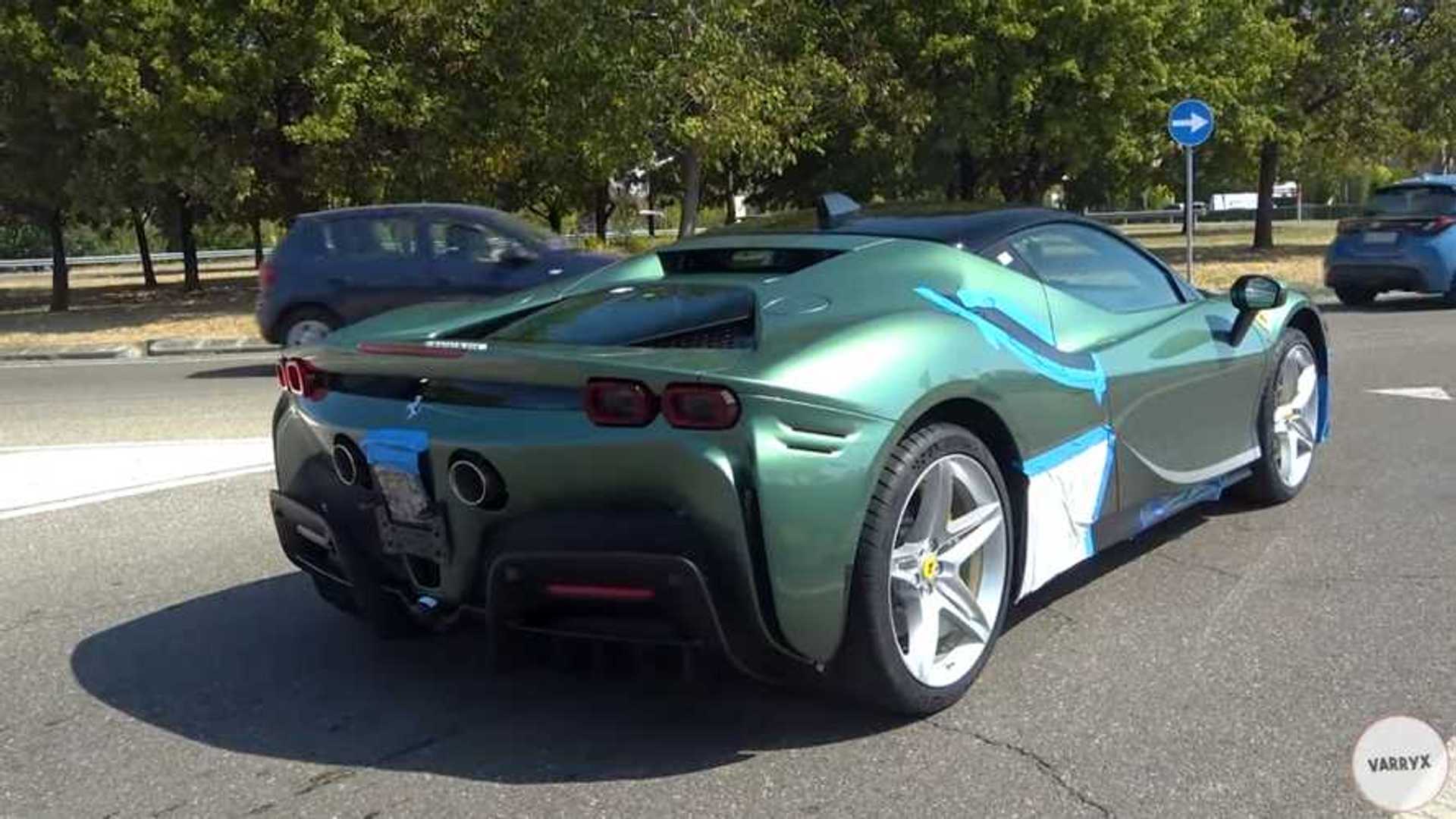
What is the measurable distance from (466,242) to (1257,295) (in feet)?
28.9

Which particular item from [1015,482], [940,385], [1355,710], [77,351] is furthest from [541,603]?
[77,351]

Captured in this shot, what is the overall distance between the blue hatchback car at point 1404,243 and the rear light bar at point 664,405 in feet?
46.6

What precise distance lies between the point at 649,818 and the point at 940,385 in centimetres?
134

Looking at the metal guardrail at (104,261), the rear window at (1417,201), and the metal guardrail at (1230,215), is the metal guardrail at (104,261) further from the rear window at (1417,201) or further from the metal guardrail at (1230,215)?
the rear window at (1417,201)

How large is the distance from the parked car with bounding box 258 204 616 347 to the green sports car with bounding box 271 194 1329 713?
306 inches

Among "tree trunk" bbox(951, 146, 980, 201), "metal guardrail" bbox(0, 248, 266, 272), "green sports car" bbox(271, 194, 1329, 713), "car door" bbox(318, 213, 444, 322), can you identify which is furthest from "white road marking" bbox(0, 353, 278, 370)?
"metal guardrail" bbox(0, 248, 266, 272)

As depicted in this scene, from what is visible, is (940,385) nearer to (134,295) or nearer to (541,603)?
(541,603)

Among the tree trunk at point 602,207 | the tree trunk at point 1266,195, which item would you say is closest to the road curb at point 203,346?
the tree trunk at point 602,207

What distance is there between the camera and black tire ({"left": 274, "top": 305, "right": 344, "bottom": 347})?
41.5ft

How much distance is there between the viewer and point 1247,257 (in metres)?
25.6

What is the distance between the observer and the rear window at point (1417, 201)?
1475cm

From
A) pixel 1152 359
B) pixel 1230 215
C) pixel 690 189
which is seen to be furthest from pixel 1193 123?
pixel 1230 215

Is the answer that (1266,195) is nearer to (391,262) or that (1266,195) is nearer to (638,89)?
(638,89)

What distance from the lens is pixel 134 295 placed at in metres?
28.5
